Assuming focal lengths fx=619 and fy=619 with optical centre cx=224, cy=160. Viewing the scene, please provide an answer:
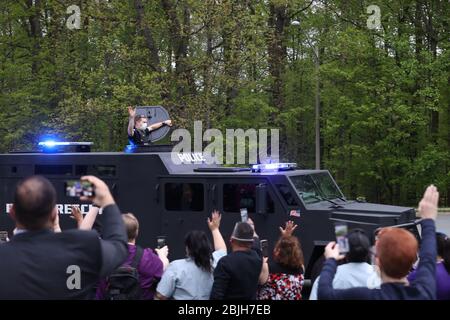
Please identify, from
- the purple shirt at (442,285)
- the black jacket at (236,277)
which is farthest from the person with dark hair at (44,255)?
the purple shirt at (442,285)

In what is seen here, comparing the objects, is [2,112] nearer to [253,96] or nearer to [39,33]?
[39,33]

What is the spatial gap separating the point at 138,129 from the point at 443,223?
12445mm

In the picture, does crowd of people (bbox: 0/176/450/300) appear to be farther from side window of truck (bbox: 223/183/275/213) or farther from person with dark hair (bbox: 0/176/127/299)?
side window of truck (bbox: 223/183/275/213)

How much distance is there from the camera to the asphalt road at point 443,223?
1789 centimetres

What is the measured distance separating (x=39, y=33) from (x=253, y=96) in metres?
11.2

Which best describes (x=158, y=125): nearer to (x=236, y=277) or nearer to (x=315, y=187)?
(x=315, y=187)

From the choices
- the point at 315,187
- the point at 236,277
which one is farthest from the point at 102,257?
the point at 315,187

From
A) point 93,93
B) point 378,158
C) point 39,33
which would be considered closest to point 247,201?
point 93,93

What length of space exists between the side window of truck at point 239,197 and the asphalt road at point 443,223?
9.61 m

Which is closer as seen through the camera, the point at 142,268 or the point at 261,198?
the point at 142,268

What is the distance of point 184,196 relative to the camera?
9.71 meters

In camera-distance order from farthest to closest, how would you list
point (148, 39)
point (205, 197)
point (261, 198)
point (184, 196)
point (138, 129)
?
point (148, 39) → point (138, 129) → point (184, 196) → point (205, 197) → point (261, 198)
